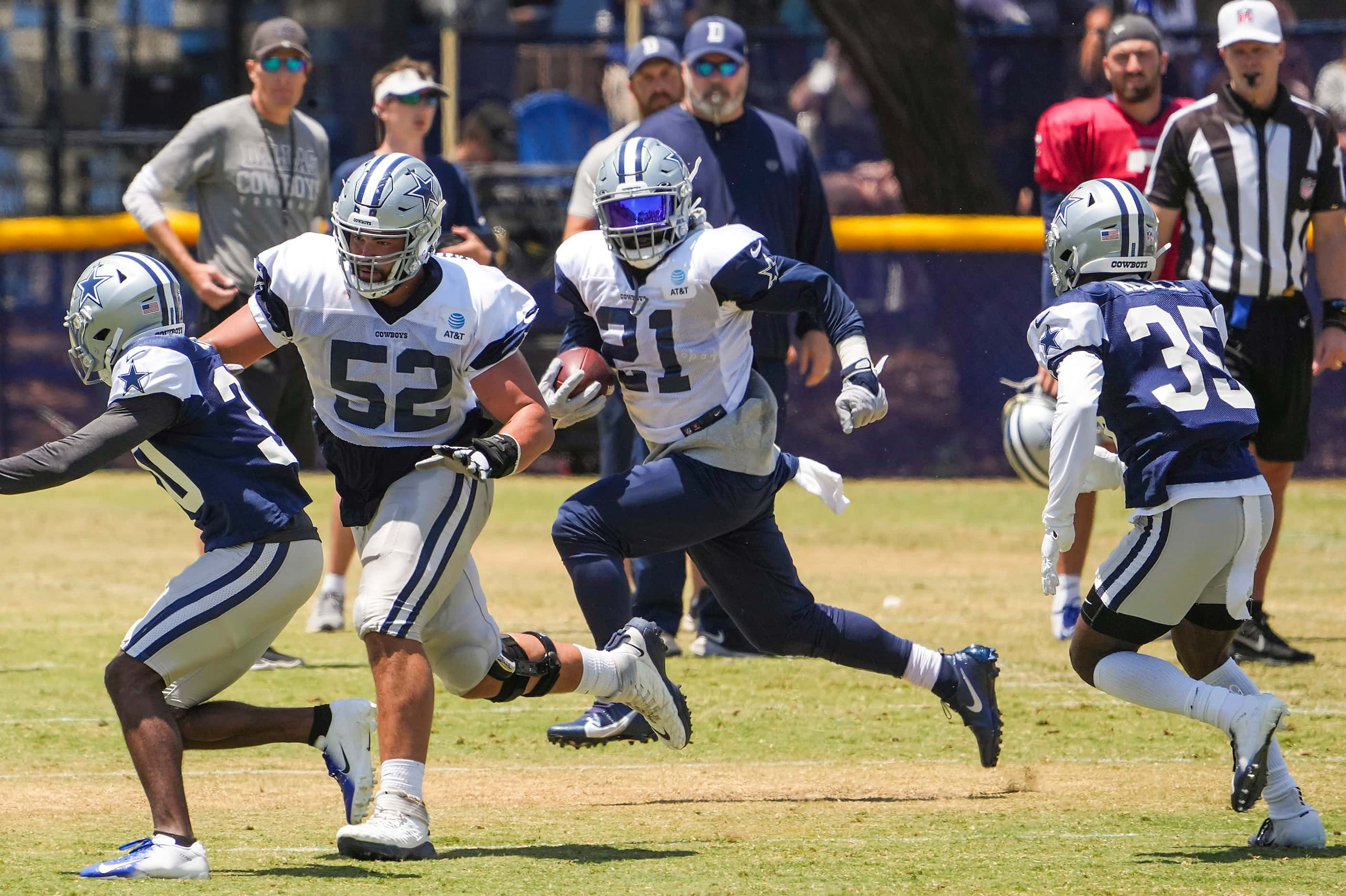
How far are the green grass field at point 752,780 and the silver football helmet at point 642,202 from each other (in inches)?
62.6

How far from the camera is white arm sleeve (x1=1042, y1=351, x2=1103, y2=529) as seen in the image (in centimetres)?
480

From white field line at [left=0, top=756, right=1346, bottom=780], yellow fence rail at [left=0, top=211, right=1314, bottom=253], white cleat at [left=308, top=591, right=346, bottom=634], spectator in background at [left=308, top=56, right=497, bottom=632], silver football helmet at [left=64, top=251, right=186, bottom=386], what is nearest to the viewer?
silver football helmet at [left=64, top=251, right=186, bottom=386]

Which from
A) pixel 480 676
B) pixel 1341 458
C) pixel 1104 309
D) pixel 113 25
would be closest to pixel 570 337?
pixel 480 676

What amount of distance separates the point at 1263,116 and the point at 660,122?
2344 mm

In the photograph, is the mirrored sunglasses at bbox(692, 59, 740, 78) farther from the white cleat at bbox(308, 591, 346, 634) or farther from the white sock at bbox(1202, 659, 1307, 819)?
the white sock at bbox(1202, 659, 1307, 819)

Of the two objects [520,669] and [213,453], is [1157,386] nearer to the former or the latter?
[520,669]

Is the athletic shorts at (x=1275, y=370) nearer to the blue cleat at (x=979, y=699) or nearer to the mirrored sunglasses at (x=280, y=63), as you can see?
the blue cleat at (x=979, y=699)

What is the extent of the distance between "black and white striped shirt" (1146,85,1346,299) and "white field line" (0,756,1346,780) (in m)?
2.29

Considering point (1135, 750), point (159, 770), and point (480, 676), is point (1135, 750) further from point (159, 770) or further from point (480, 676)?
point (159, 770)

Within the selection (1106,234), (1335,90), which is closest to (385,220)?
(1106,234)

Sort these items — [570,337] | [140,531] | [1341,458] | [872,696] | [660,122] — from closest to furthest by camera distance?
[570,337]
[872,696]
[660,122]
[140,531]
[1341,458]

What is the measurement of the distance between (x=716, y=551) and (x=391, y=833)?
5.05 feet

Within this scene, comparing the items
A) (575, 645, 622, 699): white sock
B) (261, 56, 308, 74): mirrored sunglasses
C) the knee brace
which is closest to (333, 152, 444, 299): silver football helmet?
the knee brace

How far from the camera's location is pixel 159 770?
4578 millimetres
